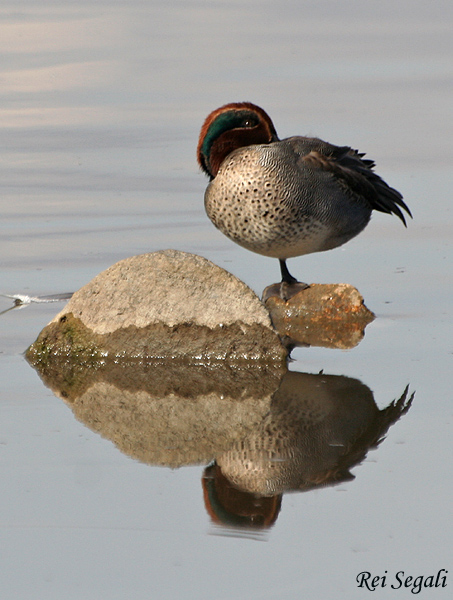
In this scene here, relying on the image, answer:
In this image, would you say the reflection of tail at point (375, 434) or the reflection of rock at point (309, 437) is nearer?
the reflection of rock at point (309, 437)

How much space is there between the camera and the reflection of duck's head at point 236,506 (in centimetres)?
412

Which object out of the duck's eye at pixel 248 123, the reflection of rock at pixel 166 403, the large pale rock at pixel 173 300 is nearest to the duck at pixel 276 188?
the duck's eye at pixel 248 123

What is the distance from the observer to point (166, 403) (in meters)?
5.42

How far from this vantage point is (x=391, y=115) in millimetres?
12172

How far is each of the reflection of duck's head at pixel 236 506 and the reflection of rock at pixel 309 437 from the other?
0.17ft

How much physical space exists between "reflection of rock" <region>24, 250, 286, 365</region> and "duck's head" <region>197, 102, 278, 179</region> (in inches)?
51.6

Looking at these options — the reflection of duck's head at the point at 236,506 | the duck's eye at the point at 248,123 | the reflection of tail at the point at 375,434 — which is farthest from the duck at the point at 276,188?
the reflection of duck's head at the point at 236,506

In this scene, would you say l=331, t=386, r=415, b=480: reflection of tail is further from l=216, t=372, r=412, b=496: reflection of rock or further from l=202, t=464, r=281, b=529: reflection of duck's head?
l=202, t=464, r=281, b=529: reflection of duck's head

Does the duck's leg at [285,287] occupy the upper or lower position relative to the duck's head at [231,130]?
lower

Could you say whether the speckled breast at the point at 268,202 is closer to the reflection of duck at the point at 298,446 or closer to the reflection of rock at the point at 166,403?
the reflection of rock at the point at 166,403

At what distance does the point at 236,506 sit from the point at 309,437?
735mm

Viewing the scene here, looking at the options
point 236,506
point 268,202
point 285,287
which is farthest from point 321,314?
point 236,506

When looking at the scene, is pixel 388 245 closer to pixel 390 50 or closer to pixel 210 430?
pixel 210 430

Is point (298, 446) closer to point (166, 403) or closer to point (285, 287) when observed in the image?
point (166, 403)
